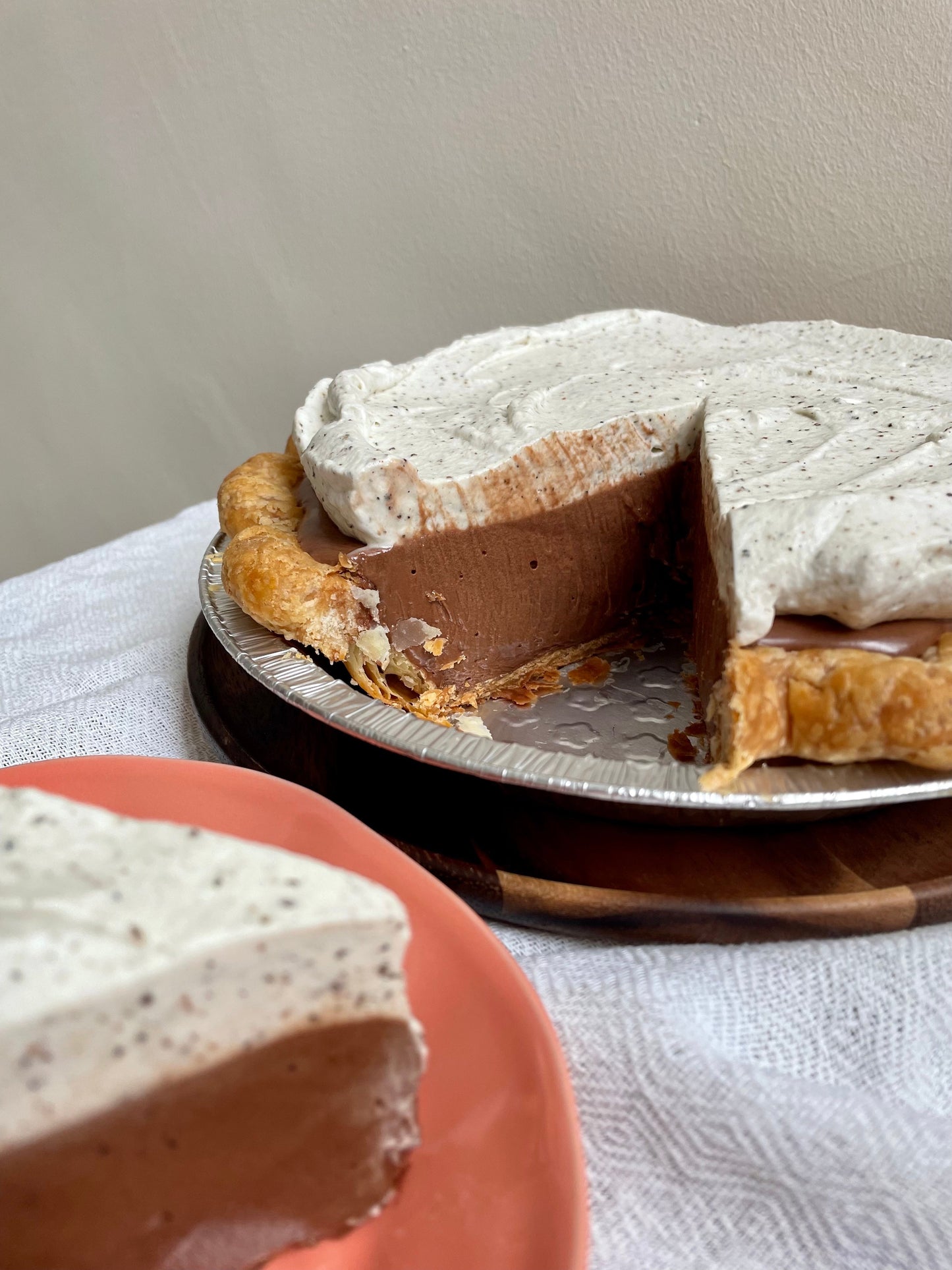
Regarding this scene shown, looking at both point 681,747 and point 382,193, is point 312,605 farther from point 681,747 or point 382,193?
point 382,193

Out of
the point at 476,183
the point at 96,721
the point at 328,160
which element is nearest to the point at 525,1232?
the point at 96,721

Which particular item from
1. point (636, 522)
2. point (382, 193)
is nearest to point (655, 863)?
point (636, 522)

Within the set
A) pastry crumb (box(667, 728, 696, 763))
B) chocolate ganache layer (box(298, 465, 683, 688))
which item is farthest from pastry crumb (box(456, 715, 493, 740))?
pastry crumb (box(667, 728, 696, 763))

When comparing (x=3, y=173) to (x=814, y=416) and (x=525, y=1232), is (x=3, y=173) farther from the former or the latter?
(x=525, y=1232)

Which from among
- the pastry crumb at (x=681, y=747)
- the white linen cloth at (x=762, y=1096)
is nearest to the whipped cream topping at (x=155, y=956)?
the white linen cloth at (x=762, y=1096)

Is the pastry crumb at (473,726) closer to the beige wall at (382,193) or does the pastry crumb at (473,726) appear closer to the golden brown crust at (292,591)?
the golden brown crust at (292,591)

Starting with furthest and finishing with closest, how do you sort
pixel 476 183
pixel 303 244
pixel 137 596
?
1. pixel 303 244
2. pixel 476 183
3. pixel 137 596
